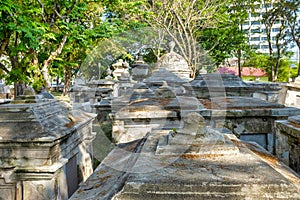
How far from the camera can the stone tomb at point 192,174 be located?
6.84 feet

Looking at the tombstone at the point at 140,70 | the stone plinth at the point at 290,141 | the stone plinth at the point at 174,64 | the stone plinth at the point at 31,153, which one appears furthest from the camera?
the stone plinth at the point at 174,64

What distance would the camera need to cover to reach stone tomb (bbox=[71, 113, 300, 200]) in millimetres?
2084

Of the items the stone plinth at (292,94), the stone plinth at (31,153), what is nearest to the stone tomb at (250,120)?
the stone plinth at (31,153)

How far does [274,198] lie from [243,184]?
232mm

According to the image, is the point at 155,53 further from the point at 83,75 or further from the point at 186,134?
the point at 186,134

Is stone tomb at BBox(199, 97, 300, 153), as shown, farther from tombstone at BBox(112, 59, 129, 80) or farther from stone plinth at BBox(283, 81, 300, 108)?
tombstone at BBox(112, 59, 129, 80)

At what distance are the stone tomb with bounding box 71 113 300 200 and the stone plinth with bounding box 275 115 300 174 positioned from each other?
1.97 ft

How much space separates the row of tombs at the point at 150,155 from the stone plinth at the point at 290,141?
0.04 ft

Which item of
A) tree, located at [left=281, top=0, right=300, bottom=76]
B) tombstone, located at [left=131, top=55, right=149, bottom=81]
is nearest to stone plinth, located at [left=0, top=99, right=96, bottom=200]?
tombstone, located at [left=131, top=55, right=149, bottom=81]

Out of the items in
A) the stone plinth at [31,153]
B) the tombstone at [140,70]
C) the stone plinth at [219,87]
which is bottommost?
the stone plinth at [31,153]

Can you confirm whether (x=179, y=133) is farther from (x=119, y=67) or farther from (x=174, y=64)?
(x=119, y=67)

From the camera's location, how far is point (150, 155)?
2877mm

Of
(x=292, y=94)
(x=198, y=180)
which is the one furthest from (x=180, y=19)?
(x=198, y=180)

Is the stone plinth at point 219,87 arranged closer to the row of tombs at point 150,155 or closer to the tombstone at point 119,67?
the row of tombs at point 150,155
